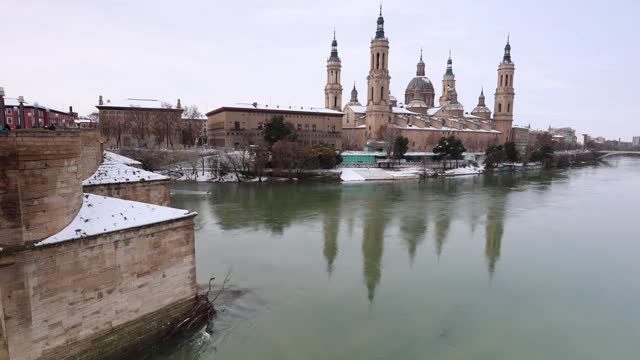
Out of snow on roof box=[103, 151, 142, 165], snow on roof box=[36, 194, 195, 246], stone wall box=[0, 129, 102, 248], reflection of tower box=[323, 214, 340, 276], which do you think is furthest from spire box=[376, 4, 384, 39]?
stone wall box=[0, 129, 102, 248]

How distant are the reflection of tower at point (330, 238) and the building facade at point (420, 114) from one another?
84.4 ft

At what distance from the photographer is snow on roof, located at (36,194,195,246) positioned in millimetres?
5188

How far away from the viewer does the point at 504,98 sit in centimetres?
5778

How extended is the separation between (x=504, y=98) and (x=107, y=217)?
6089cm

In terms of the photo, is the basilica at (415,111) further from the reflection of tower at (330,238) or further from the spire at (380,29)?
the reflection of tower at (330,238)

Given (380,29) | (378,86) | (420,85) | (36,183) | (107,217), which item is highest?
(380,29)

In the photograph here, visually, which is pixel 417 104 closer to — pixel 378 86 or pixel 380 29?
pixel 378 86

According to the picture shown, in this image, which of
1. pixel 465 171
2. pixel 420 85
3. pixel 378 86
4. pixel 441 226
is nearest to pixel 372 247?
pixel 441 226

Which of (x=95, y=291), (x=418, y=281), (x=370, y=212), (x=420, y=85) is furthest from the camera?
(x=420, y=85)

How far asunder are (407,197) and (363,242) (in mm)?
10722

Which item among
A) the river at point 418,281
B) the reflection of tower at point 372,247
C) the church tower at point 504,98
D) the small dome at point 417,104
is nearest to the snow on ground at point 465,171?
the small dome at point 417,104

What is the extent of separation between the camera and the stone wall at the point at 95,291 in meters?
4.68

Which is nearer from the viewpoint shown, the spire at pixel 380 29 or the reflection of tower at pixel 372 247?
the reflection of tower at pixel 372 247

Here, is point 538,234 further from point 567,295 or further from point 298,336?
point 298,336
